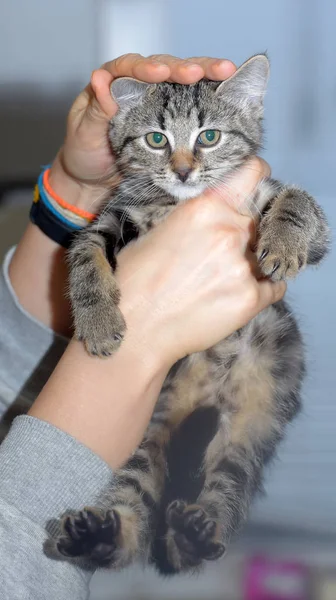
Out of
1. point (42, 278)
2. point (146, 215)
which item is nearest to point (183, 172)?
point (146, 215)

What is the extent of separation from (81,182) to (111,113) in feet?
0.50

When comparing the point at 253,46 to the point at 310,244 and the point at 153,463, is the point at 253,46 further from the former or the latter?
the point at 153,463

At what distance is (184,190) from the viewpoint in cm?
90

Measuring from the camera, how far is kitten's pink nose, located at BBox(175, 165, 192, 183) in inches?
34.6

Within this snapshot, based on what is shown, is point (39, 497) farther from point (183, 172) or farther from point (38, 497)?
point (183, 172)

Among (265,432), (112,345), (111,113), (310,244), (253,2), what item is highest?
(253,2)

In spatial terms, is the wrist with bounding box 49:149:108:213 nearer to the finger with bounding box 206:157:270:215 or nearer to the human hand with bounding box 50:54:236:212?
the human hand with bounding box 50:54:236:212

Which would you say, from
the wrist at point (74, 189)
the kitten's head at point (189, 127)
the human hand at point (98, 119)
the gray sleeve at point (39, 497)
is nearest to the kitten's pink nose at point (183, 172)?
the kitten's head at point (189, 127)

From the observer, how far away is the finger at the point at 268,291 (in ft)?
2.81

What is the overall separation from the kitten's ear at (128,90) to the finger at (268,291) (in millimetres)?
298

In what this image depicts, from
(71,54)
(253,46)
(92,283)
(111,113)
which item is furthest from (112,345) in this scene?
(71,54)

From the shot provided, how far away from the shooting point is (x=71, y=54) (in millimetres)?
1353

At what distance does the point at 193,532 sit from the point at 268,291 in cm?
31

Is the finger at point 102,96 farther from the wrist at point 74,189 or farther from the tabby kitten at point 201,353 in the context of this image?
the wrist at point 74,189
